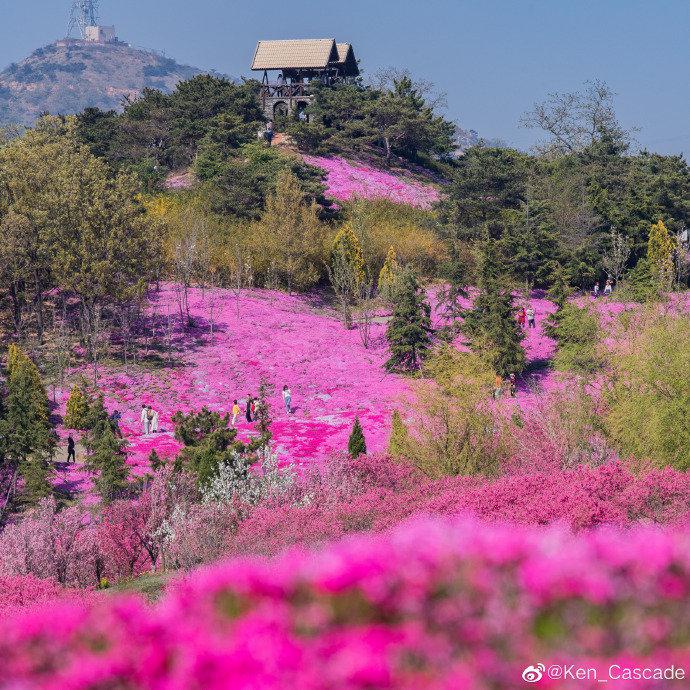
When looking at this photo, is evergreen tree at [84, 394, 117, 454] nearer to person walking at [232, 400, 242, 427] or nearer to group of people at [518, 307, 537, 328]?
person walking at [232, 400, 242, 427]

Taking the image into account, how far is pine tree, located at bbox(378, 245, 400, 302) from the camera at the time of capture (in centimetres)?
4303

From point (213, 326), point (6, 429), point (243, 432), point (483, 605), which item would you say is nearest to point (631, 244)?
point (213, 326)

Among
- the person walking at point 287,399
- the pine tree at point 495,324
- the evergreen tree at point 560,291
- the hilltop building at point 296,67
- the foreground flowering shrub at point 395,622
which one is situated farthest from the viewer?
the hilltop building at point 296,67

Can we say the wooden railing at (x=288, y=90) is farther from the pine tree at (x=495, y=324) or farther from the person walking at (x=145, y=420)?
the person walking at (x=145, y=420)

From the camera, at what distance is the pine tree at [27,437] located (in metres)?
22.6

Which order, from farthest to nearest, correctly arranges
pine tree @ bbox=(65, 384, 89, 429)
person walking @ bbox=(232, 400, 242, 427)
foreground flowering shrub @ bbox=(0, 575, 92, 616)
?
person walking @ bbox=(232, 400, 242, 427) → pine tree @ bbox=(65, 384, 89, 429) → foreground flowering shrub @ bbox=(0, 575, 92, 616)

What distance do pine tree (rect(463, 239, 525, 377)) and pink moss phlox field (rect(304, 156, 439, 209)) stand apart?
22.8 meters

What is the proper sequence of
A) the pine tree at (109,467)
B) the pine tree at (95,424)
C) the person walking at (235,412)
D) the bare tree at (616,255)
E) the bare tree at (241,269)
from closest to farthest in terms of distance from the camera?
the pine tree at (109,467), the pine tree at (95,424), the person walking at (235,412), the bare tree at (241,269), the bare tree at (616,255)

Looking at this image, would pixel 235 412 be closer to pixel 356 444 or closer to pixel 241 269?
pixel 356 444

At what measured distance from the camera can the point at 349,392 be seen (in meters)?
34.3

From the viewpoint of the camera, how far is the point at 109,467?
2306 centimetres

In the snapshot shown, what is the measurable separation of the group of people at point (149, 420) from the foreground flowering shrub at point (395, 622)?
24.7 m

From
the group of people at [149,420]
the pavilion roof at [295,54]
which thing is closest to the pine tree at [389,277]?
the group of people at [149,420]

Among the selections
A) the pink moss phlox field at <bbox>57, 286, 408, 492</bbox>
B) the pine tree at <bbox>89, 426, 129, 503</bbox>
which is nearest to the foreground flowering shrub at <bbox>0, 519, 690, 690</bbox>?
the pine tree at <bbox>89, 426, 129, 503</bbox>
